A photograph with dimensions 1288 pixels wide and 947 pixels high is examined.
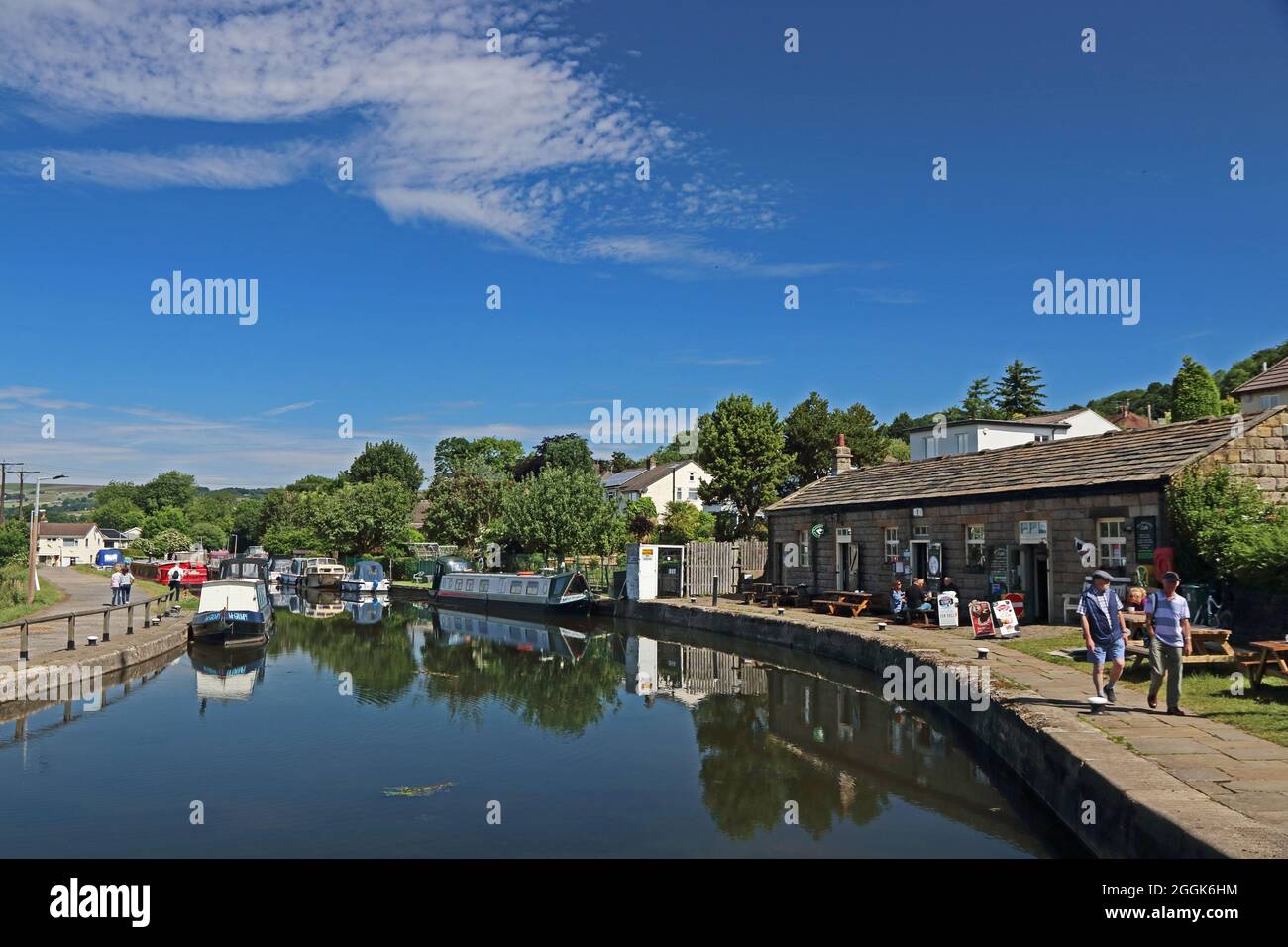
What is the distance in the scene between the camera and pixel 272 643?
26.9m

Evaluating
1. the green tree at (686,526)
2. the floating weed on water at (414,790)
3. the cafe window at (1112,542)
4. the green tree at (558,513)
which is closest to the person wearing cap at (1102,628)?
the floating weed on water at (414,790)

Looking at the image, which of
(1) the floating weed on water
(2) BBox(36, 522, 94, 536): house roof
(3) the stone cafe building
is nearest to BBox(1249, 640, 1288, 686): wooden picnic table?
(3) the stone cafe building

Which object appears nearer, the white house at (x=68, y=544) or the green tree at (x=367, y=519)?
the green tree at (x=367, y=519)

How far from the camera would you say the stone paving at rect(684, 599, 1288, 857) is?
6719 millimetres

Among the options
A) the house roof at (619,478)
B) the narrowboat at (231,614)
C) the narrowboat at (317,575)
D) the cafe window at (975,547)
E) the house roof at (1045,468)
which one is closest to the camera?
the house roof at (1045,468)

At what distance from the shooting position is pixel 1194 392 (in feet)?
143

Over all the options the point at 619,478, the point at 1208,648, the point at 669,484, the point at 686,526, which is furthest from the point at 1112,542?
the point at 619,478

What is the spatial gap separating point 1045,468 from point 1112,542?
123 inches

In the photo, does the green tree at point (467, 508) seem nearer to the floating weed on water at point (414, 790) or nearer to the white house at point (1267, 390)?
the white house at point (1267, 390)

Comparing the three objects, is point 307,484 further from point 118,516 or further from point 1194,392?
point 1194,392

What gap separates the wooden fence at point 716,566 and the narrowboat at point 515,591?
4.26 meters

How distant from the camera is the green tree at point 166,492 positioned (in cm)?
13012
